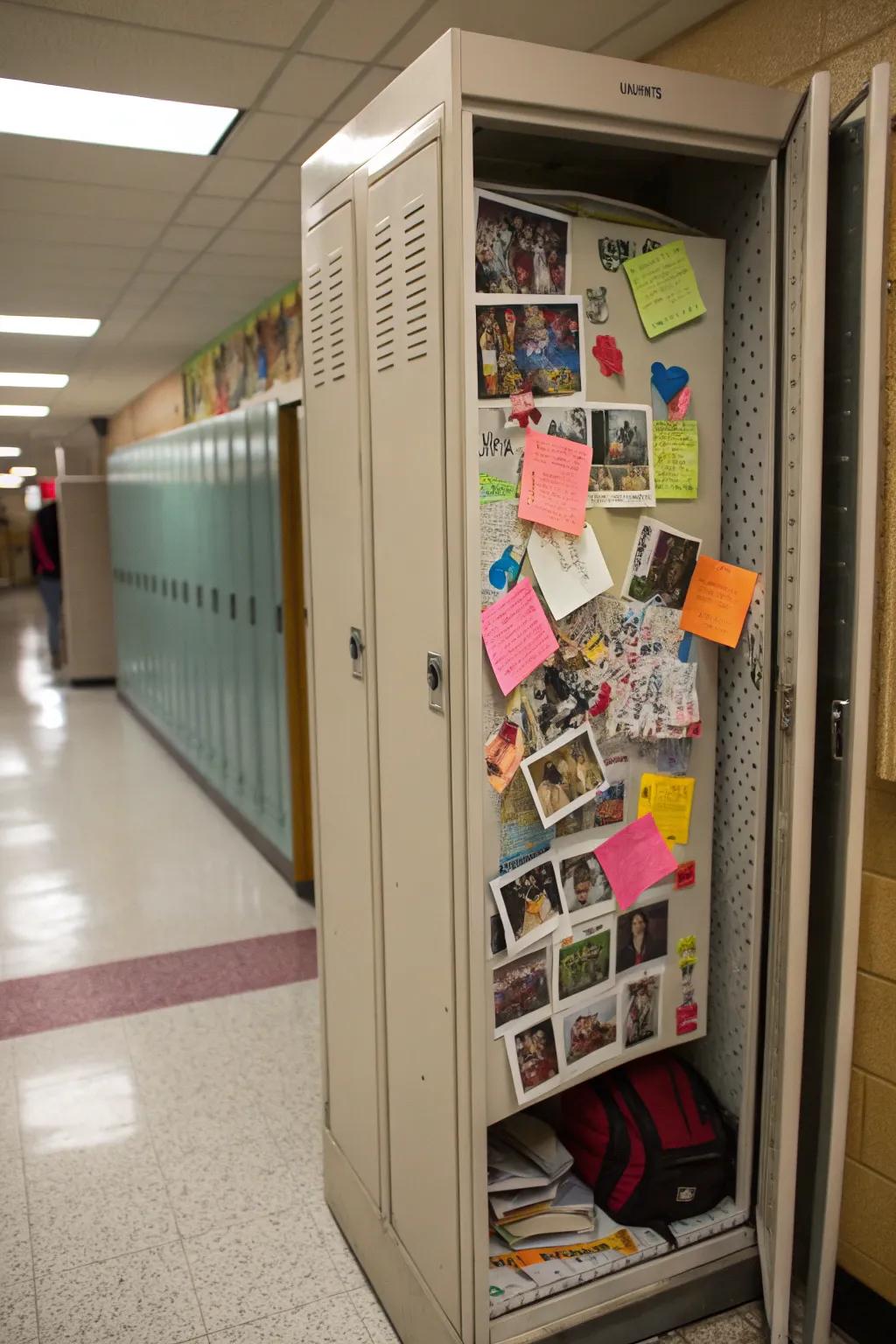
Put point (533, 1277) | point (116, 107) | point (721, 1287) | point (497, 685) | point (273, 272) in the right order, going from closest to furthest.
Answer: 1. point (497, 685)
2. point (533, 1277)
3. point (721, 1287)
4. point (116, 107)
5. point (273, 272)

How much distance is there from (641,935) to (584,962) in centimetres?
16

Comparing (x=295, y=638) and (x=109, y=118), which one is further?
(x=295, y=638)

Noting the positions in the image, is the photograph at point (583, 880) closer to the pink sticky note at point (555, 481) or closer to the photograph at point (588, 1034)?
the photograph at point (588, 1034)

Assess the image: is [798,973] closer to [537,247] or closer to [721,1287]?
[721,1287]

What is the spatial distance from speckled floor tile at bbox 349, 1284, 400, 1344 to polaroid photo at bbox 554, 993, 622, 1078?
674 mm

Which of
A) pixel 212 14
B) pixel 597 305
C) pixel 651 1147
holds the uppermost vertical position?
pixel 212 14

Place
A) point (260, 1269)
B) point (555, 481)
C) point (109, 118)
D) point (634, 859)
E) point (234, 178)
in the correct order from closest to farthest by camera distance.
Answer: point (555, 481)
point (634, 859)
point (260, 1269)
point (109, 118)
point (234, 178)

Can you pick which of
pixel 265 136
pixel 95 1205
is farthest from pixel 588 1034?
pixel 265 136

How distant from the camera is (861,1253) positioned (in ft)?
6.85

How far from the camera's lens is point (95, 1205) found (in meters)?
2.54

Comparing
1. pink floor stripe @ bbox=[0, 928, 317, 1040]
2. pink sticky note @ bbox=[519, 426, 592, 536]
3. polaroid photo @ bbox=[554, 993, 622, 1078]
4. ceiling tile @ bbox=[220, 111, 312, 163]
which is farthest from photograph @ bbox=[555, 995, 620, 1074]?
ceiling tile @ bbox=[220, 111, 312, 163]

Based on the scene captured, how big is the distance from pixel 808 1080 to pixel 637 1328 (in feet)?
1.90

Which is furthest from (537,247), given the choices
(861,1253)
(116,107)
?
(861,1253)

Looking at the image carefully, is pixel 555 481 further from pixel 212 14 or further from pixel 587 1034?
pixel 212 14
